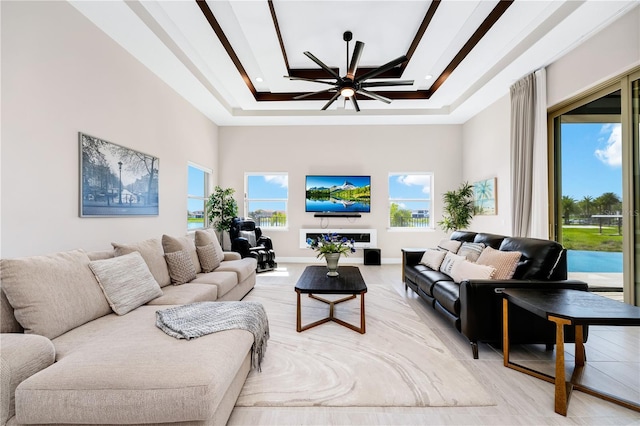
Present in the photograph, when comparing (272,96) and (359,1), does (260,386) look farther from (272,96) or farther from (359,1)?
(272,96)

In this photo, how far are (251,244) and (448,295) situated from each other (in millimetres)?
3720

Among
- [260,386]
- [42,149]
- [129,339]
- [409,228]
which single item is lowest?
[260,386]

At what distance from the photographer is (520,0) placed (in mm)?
2766

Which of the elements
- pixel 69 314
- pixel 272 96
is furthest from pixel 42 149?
pixel 272 96

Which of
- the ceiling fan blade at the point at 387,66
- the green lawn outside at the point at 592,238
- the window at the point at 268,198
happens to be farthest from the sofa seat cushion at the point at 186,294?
the green lawn outside at the point at 592,238

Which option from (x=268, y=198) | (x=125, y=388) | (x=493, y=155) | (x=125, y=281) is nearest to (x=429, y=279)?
(x=125, y=388)

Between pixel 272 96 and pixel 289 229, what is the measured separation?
9.40 feet

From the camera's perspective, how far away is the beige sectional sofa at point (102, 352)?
3.87 feet

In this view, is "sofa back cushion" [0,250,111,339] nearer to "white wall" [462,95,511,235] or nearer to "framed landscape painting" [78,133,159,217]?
"framed landscape painting" [78,133,159,217]

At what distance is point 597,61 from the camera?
3.00 m

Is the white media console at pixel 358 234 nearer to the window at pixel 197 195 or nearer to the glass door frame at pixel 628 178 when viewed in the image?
the window at pixel 197 195

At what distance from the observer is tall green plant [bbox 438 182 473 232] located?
5551 mm

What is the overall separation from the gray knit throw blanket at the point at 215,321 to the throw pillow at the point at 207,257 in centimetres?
142

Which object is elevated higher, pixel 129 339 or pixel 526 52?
pixel 526 52
